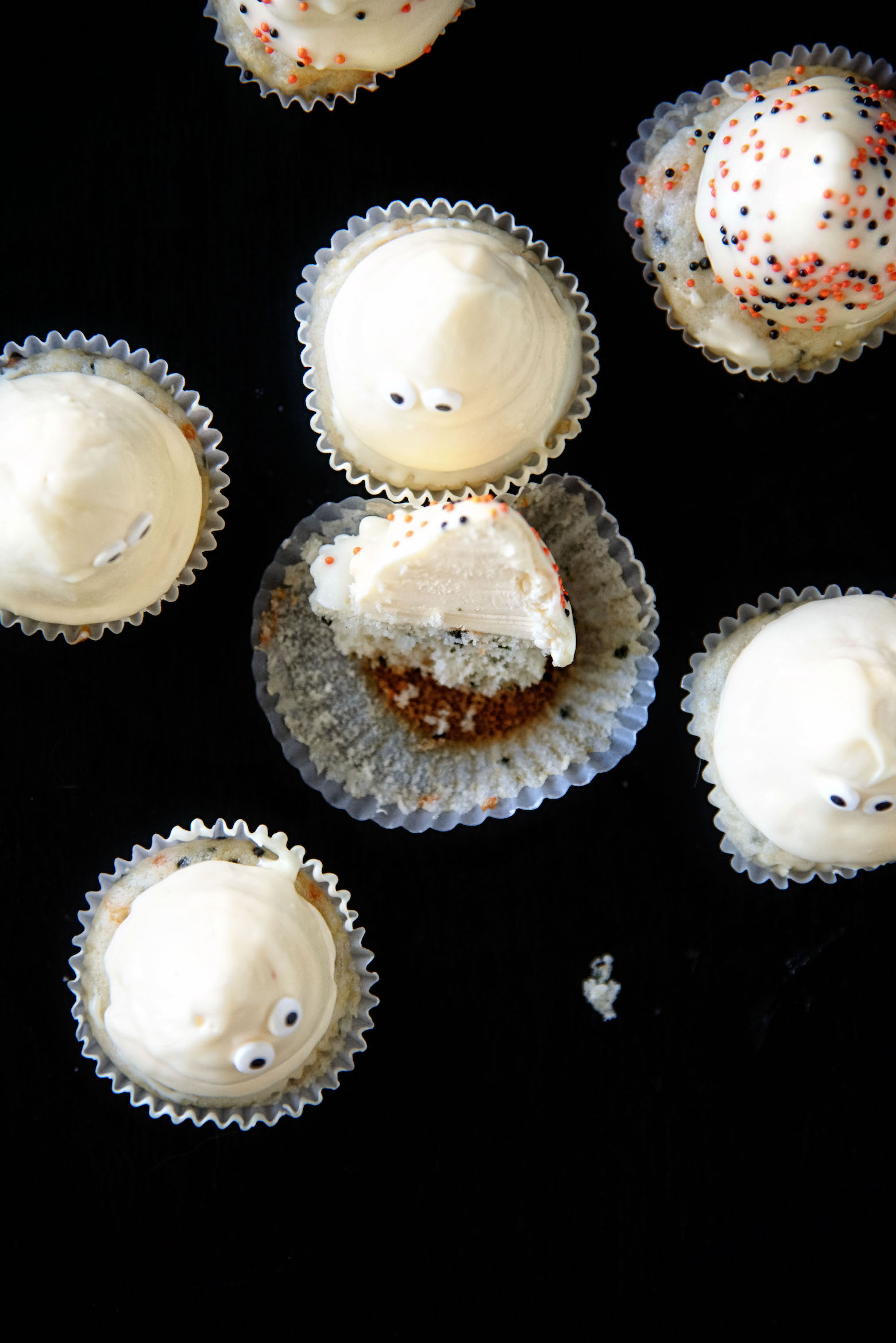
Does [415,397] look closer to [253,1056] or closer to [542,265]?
[542,265]

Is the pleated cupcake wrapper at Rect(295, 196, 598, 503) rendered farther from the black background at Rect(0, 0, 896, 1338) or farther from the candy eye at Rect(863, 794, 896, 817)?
the candy eye at Rect(863, 794, 896, 817)

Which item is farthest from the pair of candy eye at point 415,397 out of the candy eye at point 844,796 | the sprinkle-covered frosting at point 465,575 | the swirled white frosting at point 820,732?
the candy eye at point 844,796

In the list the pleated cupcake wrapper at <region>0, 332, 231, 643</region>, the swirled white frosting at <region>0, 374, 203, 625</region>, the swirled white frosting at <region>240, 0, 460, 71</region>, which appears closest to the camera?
the swirled white frosting at <region>0, 374, 203, 625</region>

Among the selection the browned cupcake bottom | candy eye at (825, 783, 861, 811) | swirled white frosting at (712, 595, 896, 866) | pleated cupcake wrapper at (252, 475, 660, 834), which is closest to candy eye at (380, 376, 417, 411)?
pleated cupcake wrapper at (252, 475, 660, 834)

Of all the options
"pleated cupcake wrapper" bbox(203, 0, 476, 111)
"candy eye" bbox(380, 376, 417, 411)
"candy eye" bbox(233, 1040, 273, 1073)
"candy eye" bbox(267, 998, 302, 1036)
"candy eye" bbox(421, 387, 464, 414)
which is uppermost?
"pleated cupcake wrapper" bbox(203, 0, 476, 111)

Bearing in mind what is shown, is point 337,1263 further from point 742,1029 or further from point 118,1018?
point 742,1029

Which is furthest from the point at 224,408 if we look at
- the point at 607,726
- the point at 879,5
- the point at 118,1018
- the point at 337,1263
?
the point at 337,1263

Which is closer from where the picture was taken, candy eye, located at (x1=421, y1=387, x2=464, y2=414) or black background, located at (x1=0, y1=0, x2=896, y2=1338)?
candy eye, located at (x1=421, y1=387, x2=464, y2=414)
